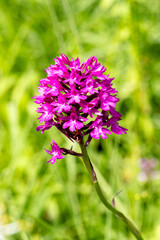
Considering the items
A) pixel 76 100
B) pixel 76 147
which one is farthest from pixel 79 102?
pixel 76 147

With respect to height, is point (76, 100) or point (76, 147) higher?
point (76, 147)

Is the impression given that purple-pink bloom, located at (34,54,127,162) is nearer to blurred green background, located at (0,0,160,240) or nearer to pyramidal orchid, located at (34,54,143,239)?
pyramidal orchid, located at (34,54,143,239)

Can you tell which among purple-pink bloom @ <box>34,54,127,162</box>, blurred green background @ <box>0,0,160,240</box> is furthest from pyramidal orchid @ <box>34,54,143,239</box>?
blurred green background @ <box>0,0,160,240</box>

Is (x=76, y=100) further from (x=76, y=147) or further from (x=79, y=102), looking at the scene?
(x=76, y=147)

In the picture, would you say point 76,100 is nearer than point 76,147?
Yes

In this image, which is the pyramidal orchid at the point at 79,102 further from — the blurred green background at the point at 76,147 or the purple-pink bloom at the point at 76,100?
the blurred green background at the point at 76,147

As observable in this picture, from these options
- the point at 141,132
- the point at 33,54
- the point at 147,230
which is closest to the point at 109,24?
the point at 33,54

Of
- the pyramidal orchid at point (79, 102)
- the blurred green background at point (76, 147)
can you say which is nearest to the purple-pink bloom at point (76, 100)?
the pyramidal orchid at point (79, 102)
